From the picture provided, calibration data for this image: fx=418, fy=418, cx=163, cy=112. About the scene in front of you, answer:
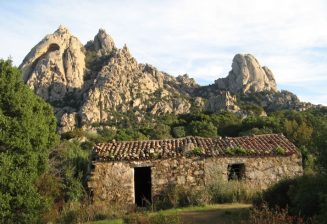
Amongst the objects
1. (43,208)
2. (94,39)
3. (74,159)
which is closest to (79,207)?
(43,208)

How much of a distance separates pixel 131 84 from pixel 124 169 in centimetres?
5318

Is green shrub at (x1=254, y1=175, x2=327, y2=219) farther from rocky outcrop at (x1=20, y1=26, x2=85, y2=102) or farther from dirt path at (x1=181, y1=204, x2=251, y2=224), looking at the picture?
rocky outcrop at (x1=20, y1=26, x2=85, y2=102)

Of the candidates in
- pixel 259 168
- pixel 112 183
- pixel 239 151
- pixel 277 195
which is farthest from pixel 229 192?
pixel 112 183

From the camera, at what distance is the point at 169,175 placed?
58.0ft

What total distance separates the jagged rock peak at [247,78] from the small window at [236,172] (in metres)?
59.9

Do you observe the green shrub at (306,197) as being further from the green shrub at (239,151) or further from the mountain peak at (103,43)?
the mountain peak at (103,43)

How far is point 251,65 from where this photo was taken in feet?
286

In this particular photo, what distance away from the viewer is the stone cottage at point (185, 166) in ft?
57.5

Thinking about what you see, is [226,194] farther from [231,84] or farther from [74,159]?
[231,84]

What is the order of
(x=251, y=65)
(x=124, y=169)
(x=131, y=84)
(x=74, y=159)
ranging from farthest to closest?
1. (x=251, y=65)
2. (x=131, y=84)
3. (x=74, y=159)
4. (x=124, y=169)

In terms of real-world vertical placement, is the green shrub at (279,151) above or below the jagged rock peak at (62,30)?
below

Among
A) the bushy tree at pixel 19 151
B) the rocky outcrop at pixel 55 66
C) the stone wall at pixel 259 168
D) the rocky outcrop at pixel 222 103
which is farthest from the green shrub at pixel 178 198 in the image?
the rocky outcrop at pixel 55 66

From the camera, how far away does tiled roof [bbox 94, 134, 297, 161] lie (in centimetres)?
1788

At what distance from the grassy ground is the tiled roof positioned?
2972 mm
